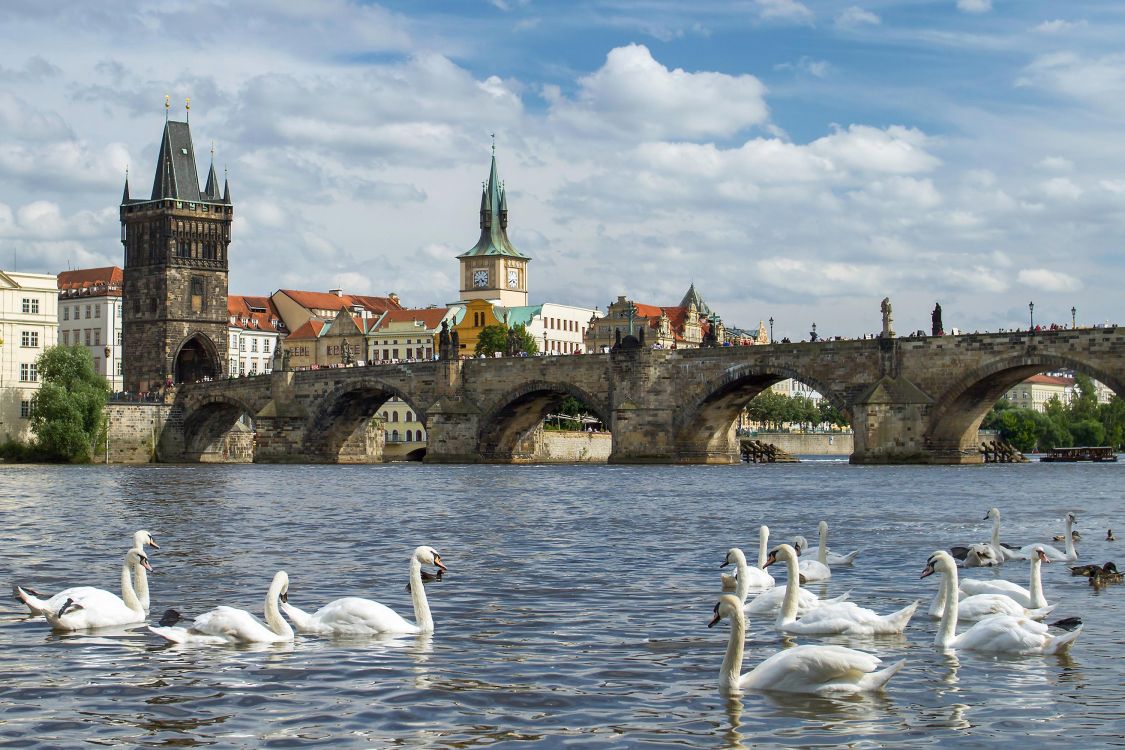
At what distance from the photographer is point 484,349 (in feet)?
357

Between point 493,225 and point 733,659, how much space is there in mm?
137369

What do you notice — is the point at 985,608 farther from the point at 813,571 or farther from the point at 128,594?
the point at 128,594

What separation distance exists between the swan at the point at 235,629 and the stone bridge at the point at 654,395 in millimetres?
48413

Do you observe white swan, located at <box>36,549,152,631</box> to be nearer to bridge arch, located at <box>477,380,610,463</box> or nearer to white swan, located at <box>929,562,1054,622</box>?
white swan, located at <box>929,562,1054,622</box>

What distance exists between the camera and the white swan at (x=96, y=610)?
13.0 meters

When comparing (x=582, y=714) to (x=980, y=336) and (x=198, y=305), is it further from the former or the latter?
(x=198, y=305)

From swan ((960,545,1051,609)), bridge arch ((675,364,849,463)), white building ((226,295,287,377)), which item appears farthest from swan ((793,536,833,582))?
white building ((226,295,287,377))

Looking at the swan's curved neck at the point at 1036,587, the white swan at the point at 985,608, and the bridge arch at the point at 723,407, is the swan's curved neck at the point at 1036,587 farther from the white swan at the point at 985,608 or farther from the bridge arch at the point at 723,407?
the bridge arch at the point at 723,407

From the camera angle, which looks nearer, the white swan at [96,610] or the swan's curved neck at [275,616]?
the swan's curved neck at [275,616]

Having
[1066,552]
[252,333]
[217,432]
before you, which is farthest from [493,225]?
[1066,552]

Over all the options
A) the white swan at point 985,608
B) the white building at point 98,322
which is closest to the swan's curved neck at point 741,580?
the white swan at point 985,608

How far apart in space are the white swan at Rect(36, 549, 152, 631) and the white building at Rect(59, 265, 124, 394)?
104567 millimetres

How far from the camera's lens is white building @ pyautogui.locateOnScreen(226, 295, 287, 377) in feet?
415

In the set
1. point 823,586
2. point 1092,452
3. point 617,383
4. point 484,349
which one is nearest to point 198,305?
point 484,349
